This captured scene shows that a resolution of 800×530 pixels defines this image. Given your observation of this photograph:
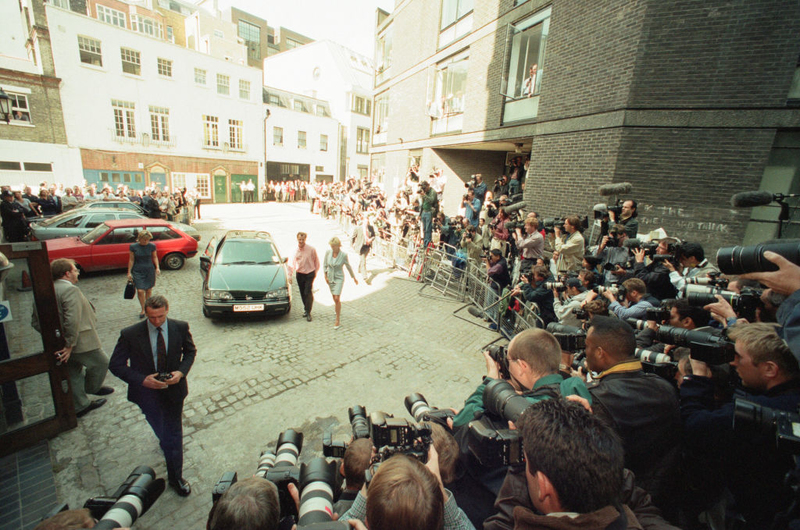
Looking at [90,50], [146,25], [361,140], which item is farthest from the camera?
[361,140]

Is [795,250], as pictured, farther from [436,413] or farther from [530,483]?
[436,413]

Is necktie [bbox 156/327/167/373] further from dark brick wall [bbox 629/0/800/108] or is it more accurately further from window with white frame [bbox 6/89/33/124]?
window with white frame [bbox 6/89/33/124]

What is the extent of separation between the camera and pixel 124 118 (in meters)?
23.4

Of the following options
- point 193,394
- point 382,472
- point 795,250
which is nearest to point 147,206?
point 193,394

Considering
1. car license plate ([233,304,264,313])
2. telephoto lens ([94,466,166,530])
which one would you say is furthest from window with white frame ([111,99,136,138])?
telephoto lens ([94,466,166,530])

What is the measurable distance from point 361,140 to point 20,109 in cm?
2602

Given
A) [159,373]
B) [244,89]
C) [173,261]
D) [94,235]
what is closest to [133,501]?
[159,373]

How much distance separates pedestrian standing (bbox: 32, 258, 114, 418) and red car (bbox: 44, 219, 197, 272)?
19.6 feet

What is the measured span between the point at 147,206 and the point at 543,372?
19570mm

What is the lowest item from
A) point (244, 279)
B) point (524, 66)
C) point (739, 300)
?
point (244, 279)

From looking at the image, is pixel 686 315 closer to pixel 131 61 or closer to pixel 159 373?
pixel 159 373

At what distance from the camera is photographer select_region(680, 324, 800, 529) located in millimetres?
1929

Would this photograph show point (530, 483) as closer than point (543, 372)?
Yes

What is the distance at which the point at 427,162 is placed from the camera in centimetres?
1645
